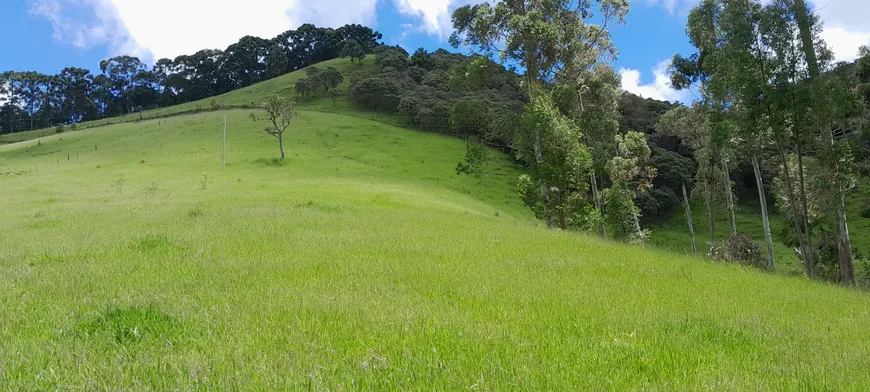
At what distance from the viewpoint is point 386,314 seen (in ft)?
19.4

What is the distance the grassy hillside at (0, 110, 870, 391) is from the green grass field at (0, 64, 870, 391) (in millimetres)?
33

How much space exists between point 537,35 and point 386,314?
23978 mm

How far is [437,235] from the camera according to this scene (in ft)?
49.0

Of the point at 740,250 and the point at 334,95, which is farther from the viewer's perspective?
the point at 334,95

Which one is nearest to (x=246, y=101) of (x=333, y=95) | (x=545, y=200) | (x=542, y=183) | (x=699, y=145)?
(x=333, y=95)

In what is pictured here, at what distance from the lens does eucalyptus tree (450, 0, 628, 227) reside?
2603cm

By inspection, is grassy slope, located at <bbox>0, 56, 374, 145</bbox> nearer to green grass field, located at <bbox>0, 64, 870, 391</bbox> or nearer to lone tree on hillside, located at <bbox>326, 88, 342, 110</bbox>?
lone tree on hillside, located at <bbox>326, 88, 342, 110</bbox>

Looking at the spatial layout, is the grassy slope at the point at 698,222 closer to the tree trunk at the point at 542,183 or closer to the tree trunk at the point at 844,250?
the tree trunk at the point at 844,250

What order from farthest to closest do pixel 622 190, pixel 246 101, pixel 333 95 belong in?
pixel 246 101 < pixel 333 95 < pixel 622 190

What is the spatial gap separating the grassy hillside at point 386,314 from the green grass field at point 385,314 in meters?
0.03

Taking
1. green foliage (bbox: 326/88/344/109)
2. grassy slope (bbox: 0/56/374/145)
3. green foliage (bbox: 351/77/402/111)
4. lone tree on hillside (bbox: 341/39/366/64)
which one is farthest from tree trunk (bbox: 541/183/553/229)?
lone tree on hillside (bbox: 341/39/366/64)

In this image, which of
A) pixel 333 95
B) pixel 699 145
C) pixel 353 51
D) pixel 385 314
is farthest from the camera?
pixel 353 51

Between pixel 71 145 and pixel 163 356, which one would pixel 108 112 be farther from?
pixel 163 356

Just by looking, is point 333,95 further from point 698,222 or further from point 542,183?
point 542,183
